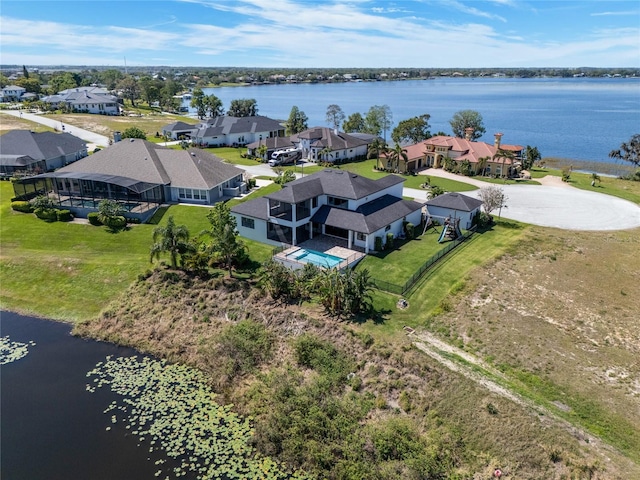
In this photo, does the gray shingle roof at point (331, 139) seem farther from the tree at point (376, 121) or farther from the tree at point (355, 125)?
the tree at point (355, 125)

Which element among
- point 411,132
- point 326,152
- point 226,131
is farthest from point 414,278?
point 226,131

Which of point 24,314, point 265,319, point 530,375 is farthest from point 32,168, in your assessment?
point 530,375

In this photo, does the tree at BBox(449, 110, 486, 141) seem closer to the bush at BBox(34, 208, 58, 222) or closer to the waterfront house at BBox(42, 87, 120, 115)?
the bush at BBox(34, 208, 58, 222)

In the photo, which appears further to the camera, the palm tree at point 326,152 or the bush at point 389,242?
the palm tree at point 326,152

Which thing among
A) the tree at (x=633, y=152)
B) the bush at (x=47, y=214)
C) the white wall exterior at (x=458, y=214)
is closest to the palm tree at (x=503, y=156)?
the white wall exterior at (x=458, y=214)

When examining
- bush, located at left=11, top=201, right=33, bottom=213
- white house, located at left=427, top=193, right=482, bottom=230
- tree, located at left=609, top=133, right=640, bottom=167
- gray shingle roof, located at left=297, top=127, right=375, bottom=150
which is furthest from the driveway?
bush, located at left=11, top=201, right=33, bottom=213

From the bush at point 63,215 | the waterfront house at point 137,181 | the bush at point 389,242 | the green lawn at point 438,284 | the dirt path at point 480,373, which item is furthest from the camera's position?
the waterfront house at point 137,181

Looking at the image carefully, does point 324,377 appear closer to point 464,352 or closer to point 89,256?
point 464,352

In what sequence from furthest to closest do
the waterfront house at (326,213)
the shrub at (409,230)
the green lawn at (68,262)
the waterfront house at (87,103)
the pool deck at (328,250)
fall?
the waterfront house at (87,103)
the shrub at (409,230)
the waterfront house at (326,213)
the pool deck at (328,250)
the green lawn at (68,262)
